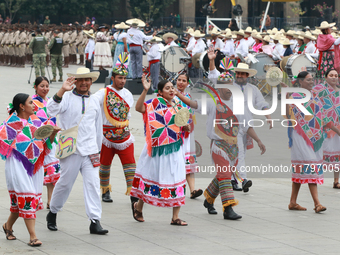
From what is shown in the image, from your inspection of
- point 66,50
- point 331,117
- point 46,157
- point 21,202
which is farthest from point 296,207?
point 66,50

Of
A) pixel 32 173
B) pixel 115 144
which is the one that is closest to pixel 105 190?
pixel 115 144

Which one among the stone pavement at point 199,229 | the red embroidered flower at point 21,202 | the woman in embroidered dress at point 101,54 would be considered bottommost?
the stone pavement at point 199,229

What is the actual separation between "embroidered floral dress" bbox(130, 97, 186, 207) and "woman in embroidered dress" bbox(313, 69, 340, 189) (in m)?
2.21

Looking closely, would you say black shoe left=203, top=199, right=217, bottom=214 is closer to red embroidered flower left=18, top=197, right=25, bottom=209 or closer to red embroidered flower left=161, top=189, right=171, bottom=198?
red embroidered flower left=161, top=189, right=171, bottom=198

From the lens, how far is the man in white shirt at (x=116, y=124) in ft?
25.1

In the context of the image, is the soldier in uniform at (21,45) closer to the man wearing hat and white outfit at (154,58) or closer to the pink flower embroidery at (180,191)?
the man wearing hat and white outfit at (154,58)

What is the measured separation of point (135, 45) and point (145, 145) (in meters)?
13.5

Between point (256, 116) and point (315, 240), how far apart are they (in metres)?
3.06

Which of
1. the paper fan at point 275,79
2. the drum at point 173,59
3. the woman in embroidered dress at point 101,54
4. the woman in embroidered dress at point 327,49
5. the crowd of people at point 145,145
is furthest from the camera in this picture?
the woman in embroidered dress at point 101,54

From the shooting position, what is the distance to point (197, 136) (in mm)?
9070

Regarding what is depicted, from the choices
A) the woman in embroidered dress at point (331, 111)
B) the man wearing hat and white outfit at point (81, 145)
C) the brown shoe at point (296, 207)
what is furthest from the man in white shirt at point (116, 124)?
the woman in embroidered dress at point (331, 111)

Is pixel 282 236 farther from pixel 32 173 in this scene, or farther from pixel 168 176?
pixel 32 173

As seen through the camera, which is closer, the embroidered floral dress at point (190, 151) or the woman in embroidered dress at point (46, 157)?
the woman in embroidered dress at point (46, 157)

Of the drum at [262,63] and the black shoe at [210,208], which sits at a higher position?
the drum at [262,63]
